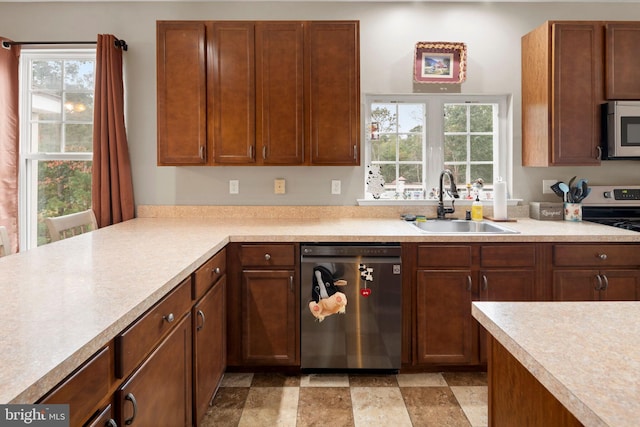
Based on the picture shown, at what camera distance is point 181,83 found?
9.12 ft

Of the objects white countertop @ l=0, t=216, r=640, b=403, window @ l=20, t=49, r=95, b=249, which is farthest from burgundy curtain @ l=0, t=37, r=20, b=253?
white countertop @ l=0, t=216, r=640, b=403

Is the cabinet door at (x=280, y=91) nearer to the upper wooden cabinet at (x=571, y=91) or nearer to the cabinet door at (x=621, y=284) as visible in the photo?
the upper wooden cabinet at (x=571, y=91)

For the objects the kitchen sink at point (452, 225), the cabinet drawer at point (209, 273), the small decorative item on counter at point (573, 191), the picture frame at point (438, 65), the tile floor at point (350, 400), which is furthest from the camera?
the picture frame at point (438, 65)

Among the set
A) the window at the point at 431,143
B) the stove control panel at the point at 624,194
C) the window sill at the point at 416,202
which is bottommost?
the window sill at the point at 416,202

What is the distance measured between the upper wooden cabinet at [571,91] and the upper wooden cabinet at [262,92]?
128 centimetres

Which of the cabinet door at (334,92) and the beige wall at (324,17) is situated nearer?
the cabinet door at (334,92)

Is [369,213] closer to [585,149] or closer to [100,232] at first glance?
[585,149]

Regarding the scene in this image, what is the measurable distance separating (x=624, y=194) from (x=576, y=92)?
0.90 metres

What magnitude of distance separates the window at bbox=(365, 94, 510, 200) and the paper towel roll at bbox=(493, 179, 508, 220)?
264 millimetres

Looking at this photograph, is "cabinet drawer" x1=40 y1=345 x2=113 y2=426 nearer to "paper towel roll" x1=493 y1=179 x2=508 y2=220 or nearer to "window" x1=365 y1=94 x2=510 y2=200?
"window" x1=365 y1=94 x2=510 y2=200

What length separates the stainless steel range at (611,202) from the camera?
10.2 ft

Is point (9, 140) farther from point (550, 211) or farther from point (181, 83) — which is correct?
point (550, 211)

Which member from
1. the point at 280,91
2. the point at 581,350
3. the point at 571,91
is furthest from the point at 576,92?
the point at 581,350

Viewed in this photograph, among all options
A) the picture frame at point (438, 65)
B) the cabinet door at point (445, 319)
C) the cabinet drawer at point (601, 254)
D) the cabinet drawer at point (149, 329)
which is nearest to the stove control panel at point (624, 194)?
the cabinet drawer at point (601, 254)
